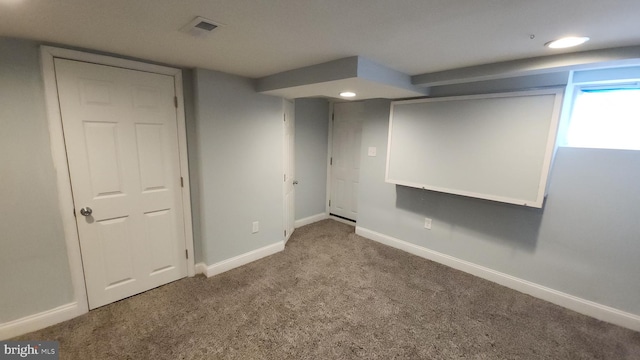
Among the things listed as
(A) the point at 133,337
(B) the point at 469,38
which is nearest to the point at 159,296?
(A) the point at 133,337

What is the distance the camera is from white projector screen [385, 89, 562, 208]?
85.9 inches

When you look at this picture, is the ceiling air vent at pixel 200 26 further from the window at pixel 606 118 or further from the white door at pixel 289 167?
the window at pixel 606 118

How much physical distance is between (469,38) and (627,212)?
1974 millimetres

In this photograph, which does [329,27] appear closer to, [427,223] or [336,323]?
[336,323]

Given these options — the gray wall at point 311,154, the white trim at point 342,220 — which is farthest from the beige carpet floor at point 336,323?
the gray wall at point 311,154

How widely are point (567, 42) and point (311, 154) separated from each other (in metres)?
3.15

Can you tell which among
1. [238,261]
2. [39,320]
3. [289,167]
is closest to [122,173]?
[39,320]

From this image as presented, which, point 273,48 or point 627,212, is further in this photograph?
point 627,212

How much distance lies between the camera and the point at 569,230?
89.0 inches

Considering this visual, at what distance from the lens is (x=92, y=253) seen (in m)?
2.11

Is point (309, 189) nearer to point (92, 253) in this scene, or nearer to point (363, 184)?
point (363, 184)

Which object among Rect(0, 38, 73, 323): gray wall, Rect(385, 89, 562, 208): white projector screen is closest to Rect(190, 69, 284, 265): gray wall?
Rect(0, 38, 73, 323): gray wall

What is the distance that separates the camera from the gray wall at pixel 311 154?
402 centimetres

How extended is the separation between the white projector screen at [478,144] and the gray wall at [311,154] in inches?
55.3
